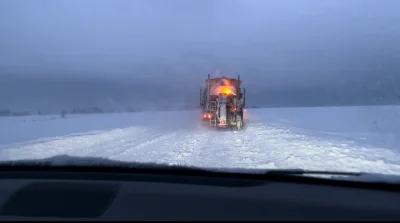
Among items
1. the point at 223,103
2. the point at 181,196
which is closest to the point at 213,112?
the point at 223,103

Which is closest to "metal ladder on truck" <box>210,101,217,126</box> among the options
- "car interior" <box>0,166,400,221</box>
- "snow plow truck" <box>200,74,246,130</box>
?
"snow plow truck" <box>200,74,246,130</box>

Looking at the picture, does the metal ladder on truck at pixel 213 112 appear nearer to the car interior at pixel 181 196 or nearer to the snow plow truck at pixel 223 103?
the snow plow truck at pixel 223 103

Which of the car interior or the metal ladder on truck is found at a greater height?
the car interior

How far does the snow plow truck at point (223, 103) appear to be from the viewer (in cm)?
2385

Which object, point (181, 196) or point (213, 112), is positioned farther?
point (213, 112)

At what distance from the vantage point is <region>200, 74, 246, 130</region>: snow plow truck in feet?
78.3

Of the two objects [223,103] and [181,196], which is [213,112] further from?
[181,196]

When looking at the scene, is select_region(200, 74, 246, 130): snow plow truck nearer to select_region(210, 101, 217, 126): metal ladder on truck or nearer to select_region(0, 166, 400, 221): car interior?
select_region(210, 101, 217, 126): metal ladder on truck

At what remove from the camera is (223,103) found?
23.9 meters

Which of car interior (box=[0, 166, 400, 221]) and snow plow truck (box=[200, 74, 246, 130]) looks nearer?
car interior (box=[0, 166, 400, 221])

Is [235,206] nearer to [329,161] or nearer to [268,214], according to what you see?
[268,214]

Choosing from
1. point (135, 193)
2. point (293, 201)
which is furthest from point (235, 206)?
point (135, 193)

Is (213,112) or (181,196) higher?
(181,196)

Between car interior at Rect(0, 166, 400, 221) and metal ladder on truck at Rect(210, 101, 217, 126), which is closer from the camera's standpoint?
car interior at Rect(0, 166, 400, 221)
